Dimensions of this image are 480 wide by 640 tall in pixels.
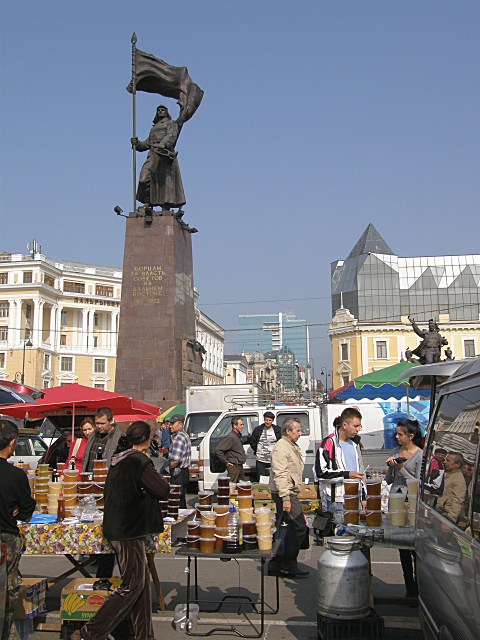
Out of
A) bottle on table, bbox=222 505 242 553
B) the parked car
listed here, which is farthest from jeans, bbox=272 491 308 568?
the parked car

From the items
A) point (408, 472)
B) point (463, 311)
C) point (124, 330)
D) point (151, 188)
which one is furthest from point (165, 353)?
point (463, 311)

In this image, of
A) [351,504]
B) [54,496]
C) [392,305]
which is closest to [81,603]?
[54,496]

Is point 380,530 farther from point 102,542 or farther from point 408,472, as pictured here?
point 102,542

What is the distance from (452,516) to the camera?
3.77 metres

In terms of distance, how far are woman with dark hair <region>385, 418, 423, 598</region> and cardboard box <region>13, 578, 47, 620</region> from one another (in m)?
3.10

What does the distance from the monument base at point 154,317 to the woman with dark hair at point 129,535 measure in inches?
622

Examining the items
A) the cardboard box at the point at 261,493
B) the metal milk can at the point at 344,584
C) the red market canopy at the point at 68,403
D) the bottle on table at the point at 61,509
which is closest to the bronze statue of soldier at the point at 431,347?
the cardboard box at the point at 261,493

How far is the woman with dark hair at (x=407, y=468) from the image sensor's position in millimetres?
6594

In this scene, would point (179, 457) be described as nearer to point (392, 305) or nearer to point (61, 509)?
point (61, 509)

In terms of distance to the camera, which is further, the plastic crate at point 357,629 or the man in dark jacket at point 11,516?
the plastic crate at point 357,629

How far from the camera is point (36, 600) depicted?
5695 mm

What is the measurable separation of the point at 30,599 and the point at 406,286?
254 feet

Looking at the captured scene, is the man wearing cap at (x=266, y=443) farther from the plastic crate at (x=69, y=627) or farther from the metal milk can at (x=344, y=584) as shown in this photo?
the metal milk can at (x=344, y=584)

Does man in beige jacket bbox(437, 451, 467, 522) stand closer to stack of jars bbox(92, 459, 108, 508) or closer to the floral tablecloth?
the floral tablecloth
